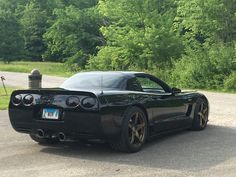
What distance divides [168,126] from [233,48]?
18744mm

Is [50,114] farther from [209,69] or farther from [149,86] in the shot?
[209,69]

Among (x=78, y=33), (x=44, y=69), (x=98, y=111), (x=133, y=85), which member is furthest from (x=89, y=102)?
(x=78, y=33)

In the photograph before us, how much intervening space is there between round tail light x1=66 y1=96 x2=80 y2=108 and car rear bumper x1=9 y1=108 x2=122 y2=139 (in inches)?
4.0

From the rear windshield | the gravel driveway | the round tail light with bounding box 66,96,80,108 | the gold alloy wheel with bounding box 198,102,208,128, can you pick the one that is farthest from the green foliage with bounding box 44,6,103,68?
the round tail light with bounding box 66,96,80,108

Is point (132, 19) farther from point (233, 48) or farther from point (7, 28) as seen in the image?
point (7, 28)

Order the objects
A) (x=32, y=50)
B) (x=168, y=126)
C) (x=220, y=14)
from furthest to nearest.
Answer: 1. (x=32, y=50)
2. (x=220, y=14)
3. (x=168, y=126)

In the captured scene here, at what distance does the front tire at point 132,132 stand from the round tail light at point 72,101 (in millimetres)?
780

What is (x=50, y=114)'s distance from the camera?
7.29m

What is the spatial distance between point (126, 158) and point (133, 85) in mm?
1537

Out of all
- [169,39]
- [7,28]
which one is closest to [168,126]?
[169,39]

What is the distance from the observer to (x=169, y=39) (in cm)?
3575

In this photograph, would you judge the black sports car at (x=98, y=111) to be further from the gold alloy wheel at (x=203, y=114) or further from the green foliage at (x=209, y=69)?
the green foliage at (x=209, y=69)

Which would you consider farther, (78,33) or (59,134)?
(78,33)

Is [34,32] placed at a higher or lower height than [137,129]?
higher
